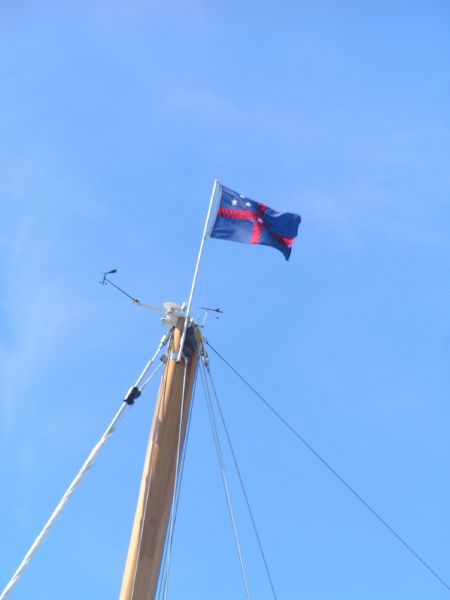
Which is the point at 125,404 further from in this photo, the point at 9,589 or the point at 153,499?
the point at 9,589

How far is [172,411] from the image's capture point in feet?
60.4

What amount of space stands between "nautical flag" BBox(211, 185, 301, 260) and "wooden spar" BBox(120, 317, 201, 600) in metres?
3.29

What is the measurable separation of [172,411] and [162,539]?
9.54 feet

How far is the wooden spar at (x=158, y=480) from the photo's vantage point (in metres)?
16.2

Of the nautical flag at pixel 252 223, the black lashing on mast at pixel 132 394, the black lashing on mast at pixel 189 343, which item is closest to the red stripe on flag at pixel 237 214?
the nautical flag at pixel 252 223

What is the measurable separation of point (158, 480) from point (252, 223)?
8.01 meters

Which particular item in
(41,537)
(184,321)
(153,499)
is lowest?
(41,537)

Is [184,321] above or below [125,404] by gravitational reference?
above

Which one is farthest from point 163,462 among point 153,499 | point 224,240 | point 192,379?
point 224,240

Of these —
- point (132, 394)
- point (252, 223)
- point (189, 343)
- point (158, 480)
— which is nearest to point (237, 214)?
point (252, 223)

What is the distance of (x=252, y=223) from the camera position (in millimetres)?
22188

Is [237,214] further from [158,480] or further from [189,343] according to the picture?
[158,480]

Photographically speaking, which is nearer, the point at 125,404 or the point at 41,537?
the point at 41,537

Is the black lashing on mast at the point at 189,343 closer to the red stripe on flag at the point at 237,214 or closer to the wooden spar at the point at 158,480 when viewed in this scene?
the wooden spar at the point at 158,480
